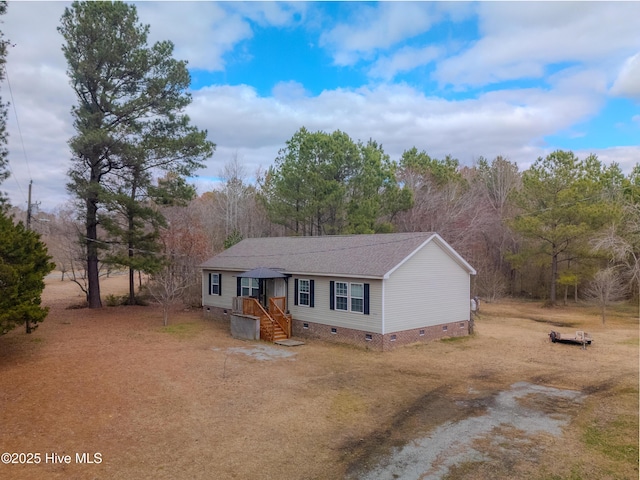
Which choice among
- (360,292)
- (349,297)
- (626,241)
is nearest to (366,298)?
(360,292)

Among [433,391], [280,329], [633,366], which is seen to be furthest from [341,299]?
[633,366]

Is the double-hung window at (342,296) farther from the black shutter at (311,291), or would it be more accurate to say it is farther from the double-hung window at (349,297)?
the black shutter at (311,291)

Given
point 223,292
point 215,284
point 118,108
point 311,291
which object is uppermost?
point 118,108

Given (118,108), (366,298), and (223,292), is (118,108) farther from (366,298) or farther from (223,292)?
(366,298)

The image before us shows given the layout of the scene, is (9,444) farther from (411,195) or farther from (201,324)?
(411,195)

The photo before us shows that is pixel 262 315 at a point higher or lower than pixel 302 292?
lower

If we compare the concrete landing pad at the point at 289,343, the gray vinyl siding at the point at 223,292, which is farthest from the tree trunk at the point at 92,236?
the concrete landing pad at the point at 289,343

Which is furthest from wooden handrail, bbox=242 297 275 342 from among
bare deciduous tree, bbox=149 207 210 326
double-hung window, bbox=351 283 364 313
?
bare deciduous tree, bbox=149 207 210 326

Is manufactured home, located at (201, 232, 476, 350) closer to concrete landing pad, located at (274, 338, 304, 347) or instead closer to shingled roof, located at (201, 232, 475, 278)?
shingled roof, located at (201, 232, 475, 278)
